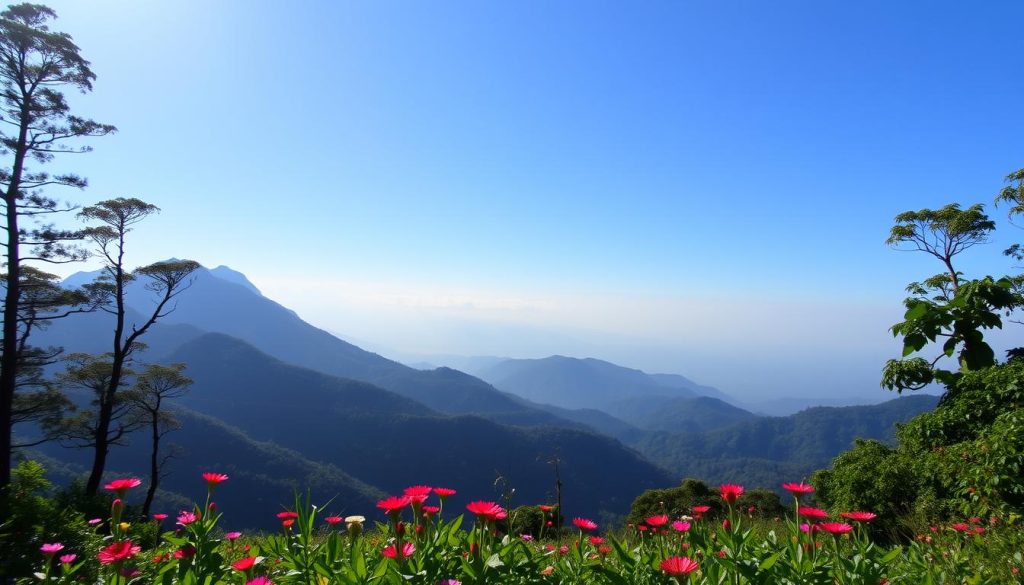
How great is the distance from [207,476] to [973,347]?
8816 millimetres

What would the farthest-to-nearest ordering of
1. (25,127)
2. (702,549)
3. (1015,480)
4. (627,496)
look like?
Result: (627,496), (25,127), (1015,480), (702,549)

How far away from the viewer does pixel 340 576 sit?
1.62m

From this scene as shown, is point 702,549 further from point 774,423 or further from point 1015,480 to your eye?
point 774,423

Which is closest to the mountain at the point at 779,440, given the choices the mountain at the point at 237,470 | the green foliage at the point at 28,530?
the mountain at the point at 237,470

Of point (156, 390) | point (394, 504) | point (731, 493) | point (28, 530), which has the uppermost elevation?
point (731, 493)

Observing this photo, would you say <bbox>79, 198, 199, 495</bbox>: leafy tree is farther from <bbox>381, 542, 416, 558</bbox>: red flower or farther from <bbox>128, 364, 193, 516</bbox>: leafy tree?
<bbox>381, 542, 416, 558</bbox>: red flower

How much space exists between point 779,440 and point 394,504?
200 meters

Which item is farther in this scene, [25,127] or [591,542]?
[25,127]

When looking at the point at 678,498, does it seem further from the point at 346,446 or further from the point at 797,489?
the point at 346,446

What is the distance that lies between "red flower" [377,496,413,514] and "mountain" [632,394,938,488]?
14739 cm

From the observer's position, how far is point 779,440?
171m

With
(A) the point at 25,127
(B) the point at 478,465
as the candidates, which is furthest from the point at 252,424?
(A) the point at 25,127

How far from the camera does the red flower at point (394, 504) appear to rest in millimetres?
1812

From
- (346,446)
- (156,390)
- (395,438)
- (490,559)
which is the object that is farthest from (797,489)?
(395,438)
